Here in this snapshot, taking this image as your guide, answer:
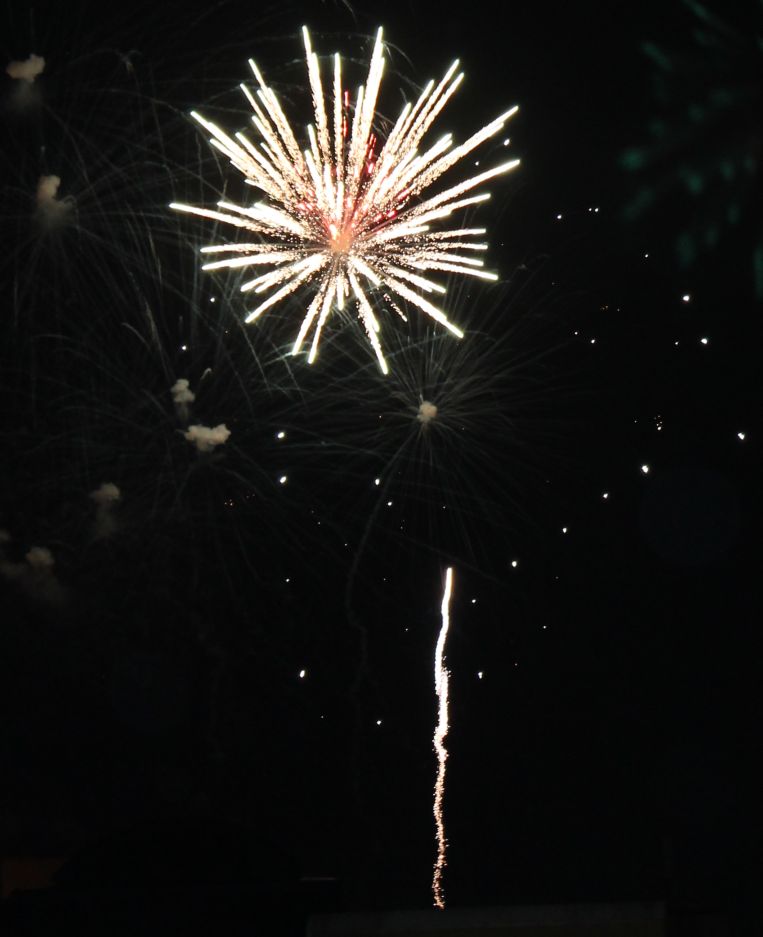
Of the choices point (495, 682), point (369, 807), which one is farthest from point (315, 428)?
point (369, 807)

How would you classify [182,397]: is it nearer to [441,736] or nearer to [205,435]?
[205,435]

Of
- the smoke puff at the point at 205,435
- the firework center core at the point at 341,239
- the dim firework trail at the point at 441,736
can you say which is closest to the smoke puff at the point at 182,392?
the smoke puff at the point at 205,435

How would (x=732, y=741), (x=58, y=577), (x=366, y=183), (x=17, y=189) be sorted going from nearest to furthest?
(x=366, y=183), (x=17, y=189), (x=58, y=577), (x=732, y=741)

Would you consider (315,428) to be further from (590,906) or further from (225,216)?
(590,906)

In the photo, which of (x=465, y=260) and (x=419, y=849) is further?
(x=419, y=849)

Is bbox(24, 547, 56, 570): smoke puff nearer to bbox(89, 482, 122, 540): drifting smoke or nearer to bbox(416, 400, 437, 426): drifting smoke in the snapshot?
bbox(89, 482, 122, 540): drifting smoke

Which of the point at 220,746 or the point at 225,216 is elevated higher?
the point at 225,216

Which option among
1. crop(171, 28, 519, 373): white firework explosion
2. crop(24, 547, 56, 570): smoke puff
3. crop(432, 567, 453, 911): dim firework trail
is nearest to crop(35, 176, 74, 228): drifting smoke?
crop(171, 28, 519, 373): white firework explosion

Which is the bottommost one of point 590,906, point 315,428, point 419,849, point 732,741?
point 590,906
